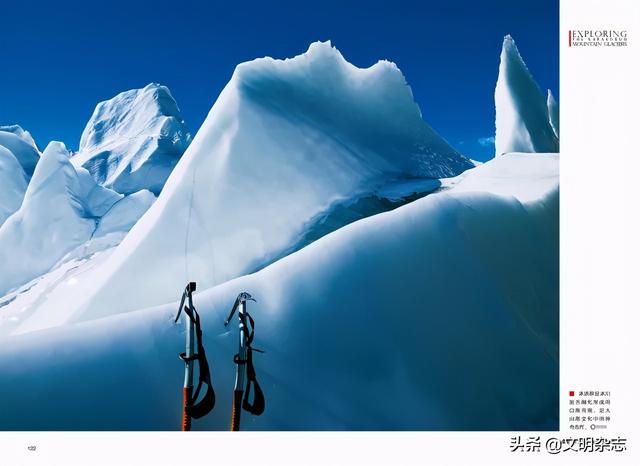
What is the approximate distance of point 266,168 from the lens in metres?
2.47

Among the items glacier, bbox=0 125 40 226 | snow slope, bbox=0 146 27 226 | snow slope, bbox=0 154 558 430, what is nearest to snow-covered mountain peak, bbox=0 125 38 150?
glacier, bbox=0 125 40 226

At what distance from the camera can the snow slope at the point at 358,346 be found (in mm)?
1388

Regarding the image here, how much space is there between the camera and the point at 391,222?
1.82 metres

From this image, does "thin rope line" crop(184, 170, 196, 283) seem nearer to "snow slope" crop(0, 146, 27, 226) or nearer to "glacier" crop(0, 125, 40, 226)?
"glacier" crop(0, 125, 40, 226)

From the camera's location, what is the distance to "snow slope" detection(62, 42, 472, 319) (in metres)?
2.18

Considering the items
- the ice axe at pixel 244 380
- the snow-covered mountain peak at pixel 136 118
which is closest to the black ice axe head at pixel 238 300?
the ice axe at pixel 244 380

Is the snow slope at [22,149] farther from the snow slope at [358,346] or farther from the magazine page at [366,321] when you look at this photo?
the snow slope at [358,346]

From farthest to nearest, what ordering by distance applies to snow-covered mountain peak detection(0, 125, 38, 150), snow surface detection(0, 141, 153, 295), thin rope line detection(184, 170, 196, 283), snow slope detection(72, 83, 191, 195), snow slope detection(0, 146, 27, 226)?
snow-covered mountain peak detection(0, 125, 38, 150) < snow slope detection(72, 83, 191, 195) < snow slope detection(0, 146, 27, 226) < snow surface detection(0, 141, 153, 295) < thin rope line detection(184, 170, 196, 283)

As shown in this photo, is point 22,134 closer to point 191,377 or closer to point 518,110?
point 518,110

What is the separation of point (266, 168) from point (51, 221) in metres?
3.87

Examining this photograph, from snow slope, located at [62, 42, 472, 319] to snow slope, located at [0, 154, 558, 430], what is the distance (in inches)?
24.4

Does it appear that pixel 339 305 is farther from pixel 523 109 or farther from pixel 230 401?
pixel 523 109
